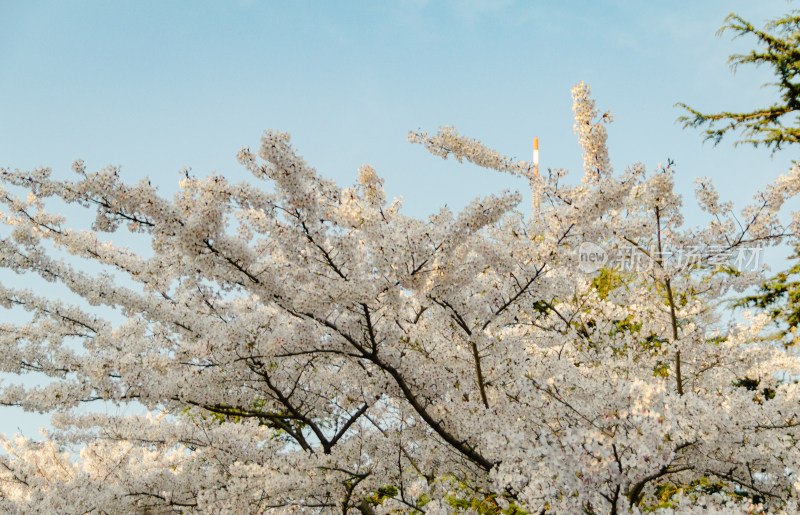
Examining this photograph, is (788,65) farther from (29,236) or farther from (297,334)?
(29,236)

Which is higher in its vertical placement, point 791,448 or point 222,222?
point 222,222

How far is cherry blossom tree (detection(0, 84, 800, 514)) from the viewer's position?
3.71 meters

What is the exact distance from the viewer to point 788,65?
9.36m

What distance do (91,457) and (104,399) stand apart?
6.80 meters

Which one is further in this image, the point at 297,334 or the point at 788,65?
the point at 788,65

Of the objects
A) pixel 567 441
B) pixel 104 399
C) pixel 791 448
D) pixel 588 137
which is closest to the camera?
pixel 567 441

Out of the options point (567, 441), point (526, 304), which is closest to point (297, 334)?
point (526, 304)

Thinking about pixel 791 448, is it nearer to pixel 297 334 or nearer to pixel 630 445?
pixel 630 445

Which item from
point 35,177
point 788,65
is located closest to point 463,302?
point 35,177

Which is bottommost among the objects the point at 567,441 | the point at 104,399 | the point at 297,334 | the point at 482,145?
the point at 567,441

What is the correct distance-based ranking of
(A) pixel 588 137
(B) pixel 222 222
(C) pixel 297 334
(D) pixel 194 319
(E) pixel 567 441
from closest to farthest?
(E) pixel 567 441, (B) pixel 222 222, (C) pixel 297 334, (D) pixel 194 319, (A) pixel 588 137

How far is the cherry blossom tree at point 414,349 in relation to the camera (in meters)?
3.71

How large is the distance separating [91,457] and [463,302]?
335 inches

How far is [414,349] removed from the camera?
544cm
